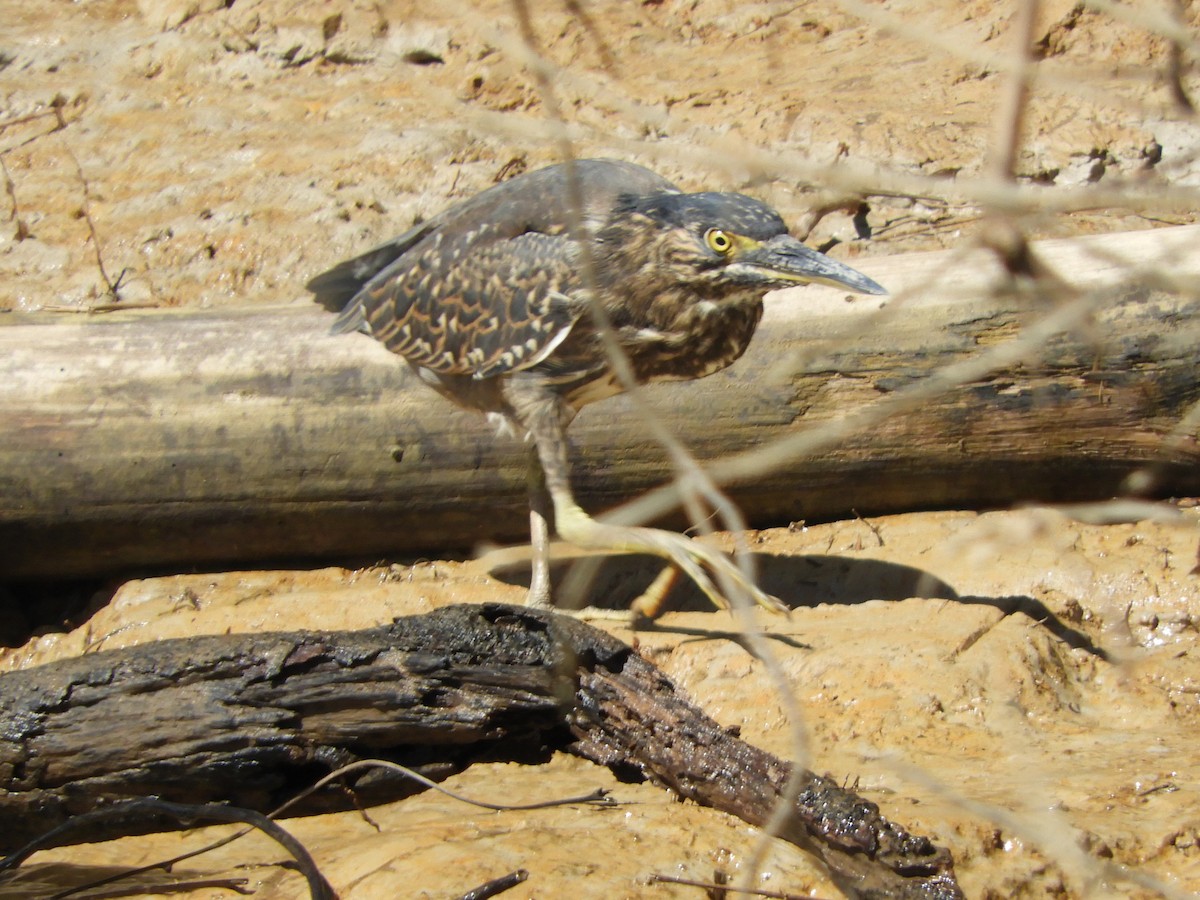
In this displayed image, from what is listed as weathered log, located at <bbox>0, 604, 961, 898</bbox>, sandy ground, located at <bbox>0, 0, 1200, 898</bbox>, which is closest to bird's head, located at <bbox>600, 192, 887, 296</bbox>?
sandy ground, located at <bbox>0, 0, 1200, 898</bbox>

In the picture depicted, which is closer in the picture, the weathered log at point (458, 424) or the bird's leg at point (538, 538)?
the weathered log at point (458, 424)

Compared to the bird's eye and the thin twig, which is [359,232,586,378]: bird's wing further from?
the thin twig

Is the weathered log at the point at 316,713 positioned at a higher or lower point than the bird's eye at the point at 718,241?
lower

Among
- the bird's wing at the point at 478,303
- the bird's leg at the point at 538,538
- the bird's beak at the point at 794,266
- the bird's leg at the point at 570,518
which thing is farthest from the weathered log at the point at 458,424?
the bird's beak at the point at 794,266

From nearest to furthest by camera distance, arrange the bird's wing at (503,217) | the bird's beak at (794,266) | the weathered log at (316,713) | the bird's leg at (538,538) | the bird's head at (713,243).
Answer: the weathered log at (316,713) → the bird's beak at (794,266) → the bird's head at (713,243) → the bird's wing at (503,217) → the bird's leg at (538,538)

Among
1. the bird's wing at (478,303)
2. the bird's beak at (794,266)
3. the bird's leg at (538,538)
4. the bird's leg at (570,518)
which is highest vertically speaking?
the bird's beak at (794,266)

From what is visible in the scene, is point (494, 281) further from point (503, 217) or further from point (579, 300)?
point (579, 300)

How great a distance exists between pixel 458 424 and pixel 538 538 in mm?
561

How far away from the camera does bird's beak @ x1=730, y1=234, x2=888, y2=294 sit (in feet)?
12.7

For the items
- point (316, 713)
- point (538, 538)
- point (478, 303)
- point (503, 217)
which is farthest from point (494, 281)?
point (316, 713)

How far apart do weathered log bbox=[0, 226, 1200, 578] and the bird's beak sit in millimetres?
571

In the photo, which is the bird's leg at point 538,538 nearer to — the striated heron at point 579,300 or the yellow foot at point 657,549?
the striated heron at point 579,300

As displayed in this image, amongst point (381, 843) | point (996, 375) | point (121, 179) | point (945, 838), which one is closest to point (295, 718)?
point (381, 843)

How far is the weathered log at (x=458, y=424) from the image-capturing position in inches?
184
